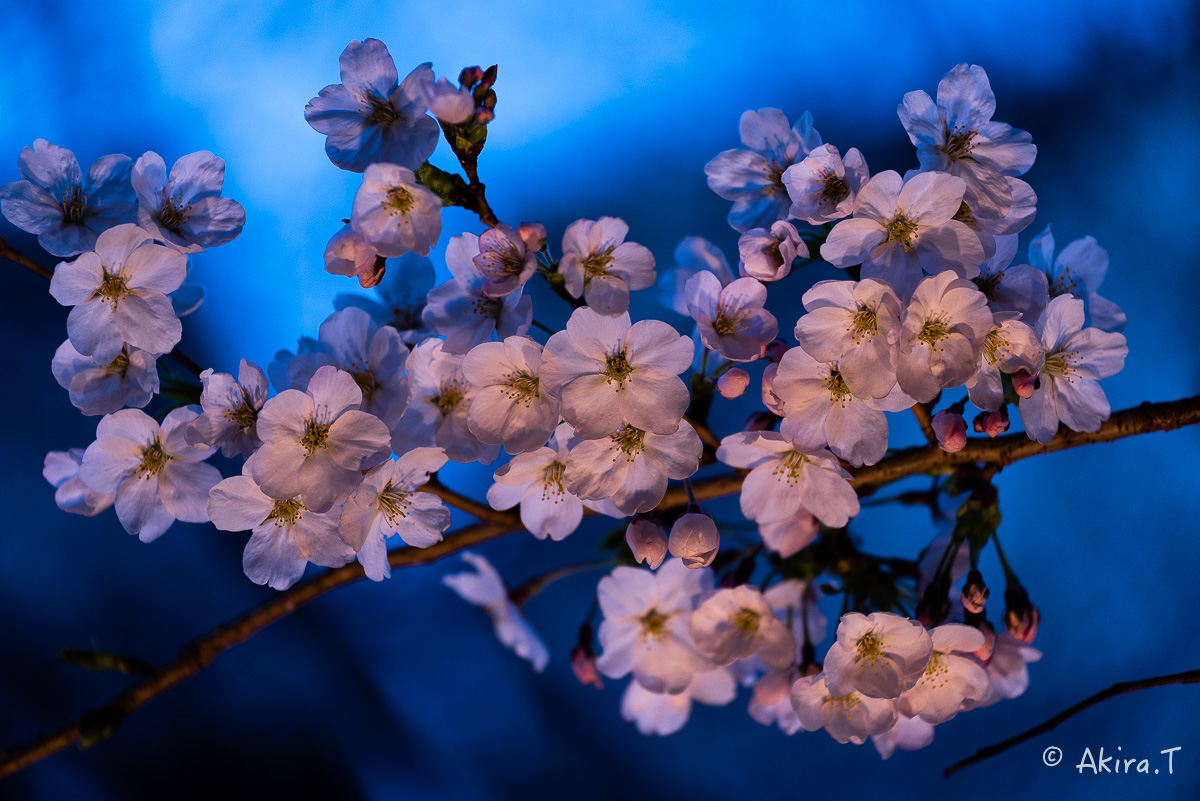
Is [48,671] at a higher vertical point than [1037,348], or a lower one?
higher

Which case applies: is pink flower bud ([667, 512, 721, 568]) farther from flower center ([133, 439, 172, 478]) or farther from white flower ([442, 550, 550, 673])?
white flower ([442, 550, 550, 673])

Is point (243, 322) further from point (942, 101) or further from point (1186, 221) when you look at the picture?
point (1186, 221)

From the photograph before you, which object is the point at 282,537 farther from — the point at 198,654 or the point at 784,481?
the point at 784,481

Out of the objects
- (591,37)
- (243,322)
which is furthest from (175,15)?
(591,37)

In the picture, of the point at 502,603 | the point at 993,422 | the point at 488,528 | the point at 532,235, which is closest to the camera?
the point at 532,235

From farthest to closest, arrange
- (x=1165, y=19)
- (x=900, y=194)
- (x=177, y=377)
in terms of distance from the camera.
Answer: (x=1165, y=19)
(x=177, y=377)
(x=900, y=194)

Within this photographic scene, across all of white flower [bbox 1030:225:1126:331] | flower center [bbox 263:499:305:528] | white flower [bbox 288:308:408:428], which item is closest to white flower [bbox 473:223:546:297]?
white flower [bbox 288:308:408:428]

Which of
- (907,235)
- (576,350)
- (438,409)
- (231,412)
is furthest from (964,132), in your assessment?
(231,412)
